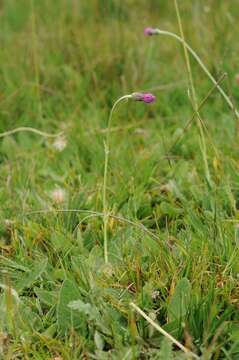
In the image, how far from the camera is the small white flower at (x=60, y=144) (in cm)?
237

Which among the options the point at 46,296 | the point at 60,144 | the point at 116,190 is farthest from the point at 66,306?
the point at 60,144

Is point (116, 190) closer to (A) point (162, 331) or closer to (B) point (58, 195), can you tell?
(B) point (58, 195)

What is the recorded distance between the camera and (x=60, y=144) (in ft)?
7.82

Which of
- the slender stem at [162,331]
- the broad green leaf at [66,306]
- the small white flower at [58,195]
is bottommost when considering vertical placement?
the small white flower at [58,195]

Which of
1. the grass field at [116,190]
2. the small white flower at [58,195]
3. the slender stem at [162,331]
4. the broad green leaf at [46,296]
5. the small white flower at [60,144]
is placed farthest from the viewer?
the small white flower at [60,144]

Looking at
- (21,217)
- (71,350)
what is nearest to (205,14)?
(21,217)

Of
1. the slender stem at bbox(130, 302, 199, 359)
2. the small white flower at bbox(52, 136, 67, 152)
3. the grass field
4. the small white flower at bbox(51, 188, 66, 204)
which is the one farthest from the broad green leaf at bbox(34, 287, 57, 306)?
the small white flower at bbox(52, 136, 67, 152)

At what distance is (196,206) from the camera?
1983 mm

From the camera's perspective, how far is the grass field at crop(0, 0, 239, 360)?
150 centimetres

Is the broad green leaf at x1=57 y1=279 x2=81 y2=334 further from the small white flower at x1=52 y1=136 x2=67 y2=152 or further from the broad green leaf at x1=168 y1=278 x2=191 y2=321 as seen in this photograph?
the small white flower at x1=52 y1=136 x2=67 y2=152

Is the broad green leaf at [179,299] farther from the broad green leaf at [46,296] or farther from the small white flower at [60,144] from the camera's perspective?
the small white flower at [60,144]

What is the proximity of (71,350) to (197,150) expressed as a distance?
1020 millimetres

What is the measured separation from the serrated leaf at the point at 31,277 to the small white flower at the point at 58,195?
0.37 m

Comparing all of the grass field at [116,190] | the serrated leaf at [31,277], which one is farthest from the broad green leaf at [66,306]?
the serrated leaf at [31,277]
